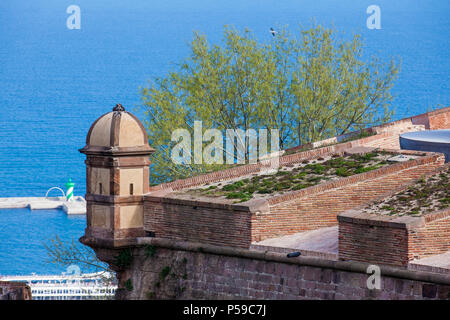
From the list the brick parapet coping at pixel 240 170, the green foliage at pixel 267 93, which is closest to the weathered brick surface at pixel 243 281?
the brick parapet coping at pixel 240 170

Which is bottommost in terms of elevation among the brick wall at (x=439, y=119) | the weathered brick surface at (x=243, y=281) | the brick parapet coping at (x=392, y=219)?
the weathered brick surface at (x=243, y=281)

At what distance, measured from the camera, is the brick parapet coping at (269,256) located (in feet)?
64.0

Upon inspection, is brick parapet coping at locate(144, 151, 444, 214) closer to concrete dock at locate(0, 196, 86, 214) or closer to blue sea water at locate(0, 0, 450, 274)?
blue sea water at locate(0, 0, 450, 274)

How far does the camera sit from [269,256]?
2183 cm

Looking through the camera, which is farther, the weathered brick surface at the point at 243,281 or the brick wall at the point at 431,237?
the weathered brick surface at the point at 243,281

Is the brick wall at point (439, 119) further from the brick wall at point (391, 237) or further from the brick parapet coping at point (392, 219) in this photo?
the brick wall at point (391, 237)

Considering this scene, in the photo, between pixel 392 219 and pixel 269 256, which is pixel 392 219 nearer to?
pixel 392 219

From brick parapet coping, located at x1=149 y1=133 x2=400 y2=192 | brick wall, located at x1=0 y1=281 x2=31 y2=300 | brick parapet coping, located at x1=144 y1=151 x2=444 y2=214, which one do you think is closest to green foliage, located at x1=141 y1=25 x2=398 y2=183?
brick parapet coping, located at x1=149 y1=133 x2=400 y2=192

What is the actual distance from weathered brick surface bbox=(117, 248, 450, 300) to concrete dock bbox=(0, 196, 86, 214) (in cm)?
8894

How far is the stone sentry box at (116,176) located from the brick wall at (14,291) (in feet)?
7.15

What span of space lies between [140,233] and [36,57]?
173576mm

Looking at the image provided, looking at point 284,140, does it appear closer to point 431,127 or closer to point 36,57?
point 431,127

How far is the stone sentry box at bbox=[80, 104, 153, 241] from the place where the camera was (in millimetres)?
23391
